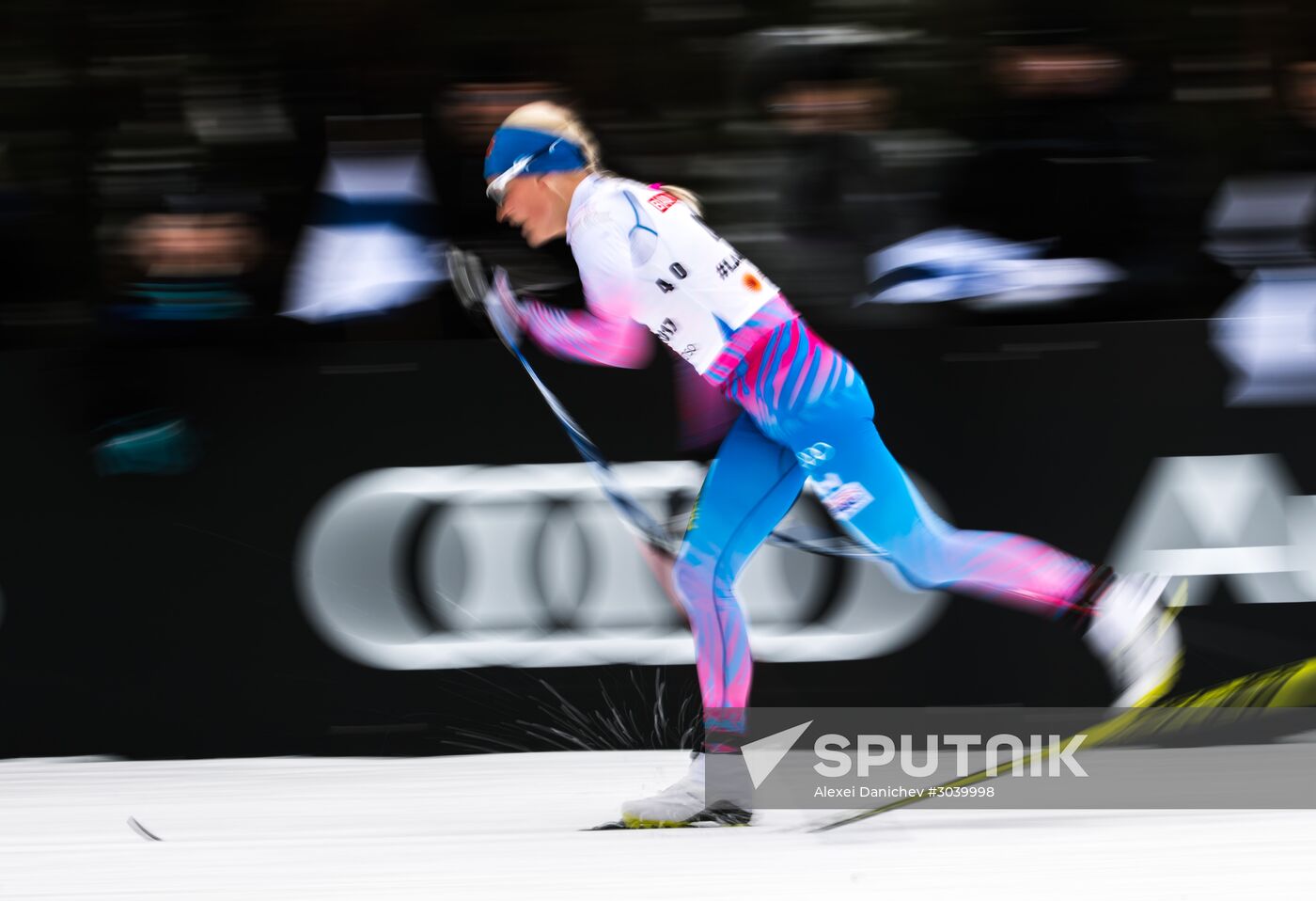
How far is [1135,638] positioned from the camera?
11.7 feet

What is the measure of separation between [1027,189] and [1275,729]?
1.69 metres

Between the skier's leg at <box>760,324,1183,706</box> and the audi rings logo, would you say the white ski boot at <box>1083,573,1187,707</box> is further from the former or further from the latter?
the audi rings logo

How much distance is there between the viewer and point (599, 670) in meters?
4.39

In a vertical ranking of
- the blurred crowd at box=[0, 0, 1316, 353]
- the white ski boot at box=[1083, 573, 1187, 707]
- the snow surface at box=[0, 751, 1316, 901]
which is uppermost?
the blurred crowd at box=[0, 0, 1316, 353]

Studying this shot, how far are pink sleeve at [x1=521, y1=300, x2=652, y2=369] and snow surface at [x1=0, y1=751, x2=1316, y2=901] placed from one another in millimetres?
1103

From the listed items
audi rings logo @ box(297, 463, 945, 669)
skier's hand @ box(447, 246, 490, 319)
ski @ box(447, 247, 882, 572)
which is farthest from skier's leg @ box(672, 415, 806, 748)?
audi rings logo @ box(297, 463, 945, 669)

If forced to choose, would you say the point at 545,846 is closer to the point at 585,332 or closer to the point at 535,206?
the point at 585,332

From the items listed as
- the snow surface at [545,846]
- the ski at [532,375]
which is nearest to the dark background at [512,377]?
the snow surface at [545,846]

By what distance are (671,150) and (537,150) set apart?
1.21 m

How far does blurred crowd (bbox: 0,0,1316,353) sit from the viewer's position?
14.5 feet

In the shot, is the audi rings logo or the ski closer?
the ski

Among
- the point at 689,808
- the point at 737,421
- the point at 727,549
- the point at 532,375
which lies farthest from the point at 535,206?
the point at 689,808

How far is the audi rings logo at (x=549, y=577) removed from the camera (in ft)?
14.4

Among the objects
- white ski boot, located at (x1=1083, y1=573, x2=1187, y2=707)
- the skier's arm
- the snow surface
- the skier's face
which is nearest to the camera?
the snow surface
